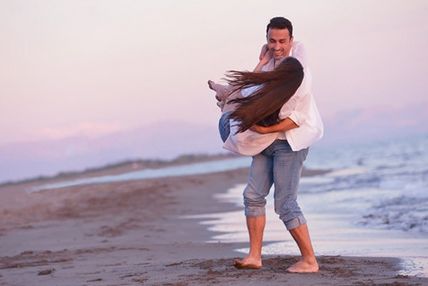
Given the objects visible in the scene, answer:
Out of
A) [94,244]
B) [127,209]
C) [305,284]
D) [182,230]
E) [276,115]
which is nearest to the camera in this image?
[305,284]

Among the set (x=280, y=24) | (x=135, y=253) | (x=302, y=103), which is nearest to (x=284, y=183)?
(x=302, y=103)

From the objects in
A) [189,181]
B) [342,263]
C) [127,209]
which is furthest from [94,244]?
[189,181]

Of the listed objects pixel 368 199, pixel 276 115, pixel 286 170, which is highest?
pixel 276 115

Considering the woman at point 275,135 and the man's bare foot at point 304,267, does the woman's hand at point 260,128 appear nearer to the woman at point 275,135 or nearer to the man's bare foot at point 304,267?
the woman at point 275,135

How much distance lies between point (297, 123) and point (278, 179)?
0.49 m

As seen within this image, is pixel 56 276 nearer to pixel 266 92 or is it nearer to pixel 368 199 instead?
pixel 266 92

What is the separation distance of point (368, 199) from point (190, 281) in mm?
9994

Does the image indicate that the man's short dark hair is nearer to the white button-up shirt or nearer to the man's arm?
the white button-up shirt

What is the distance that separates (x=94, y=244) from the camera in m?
10.2

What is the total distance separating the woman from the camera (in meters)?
6.24

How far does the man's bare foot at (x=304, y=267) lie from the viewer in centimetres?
643

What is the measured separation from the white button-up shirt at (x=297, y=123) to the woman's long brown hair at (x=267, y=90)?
8 centimetres

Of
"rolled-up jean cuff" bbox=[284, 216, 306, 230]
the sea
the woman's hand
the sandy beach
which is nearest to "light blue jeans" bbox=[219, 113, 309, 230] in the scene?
"rolled-up jean cuff" bbox=[284, 216, 306, 230]

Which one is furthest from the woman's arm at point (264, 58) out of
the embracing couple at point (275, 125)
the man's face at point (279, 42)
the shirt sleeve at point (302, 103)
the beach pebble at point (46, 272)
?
the beach pebble at point (46, 272)
